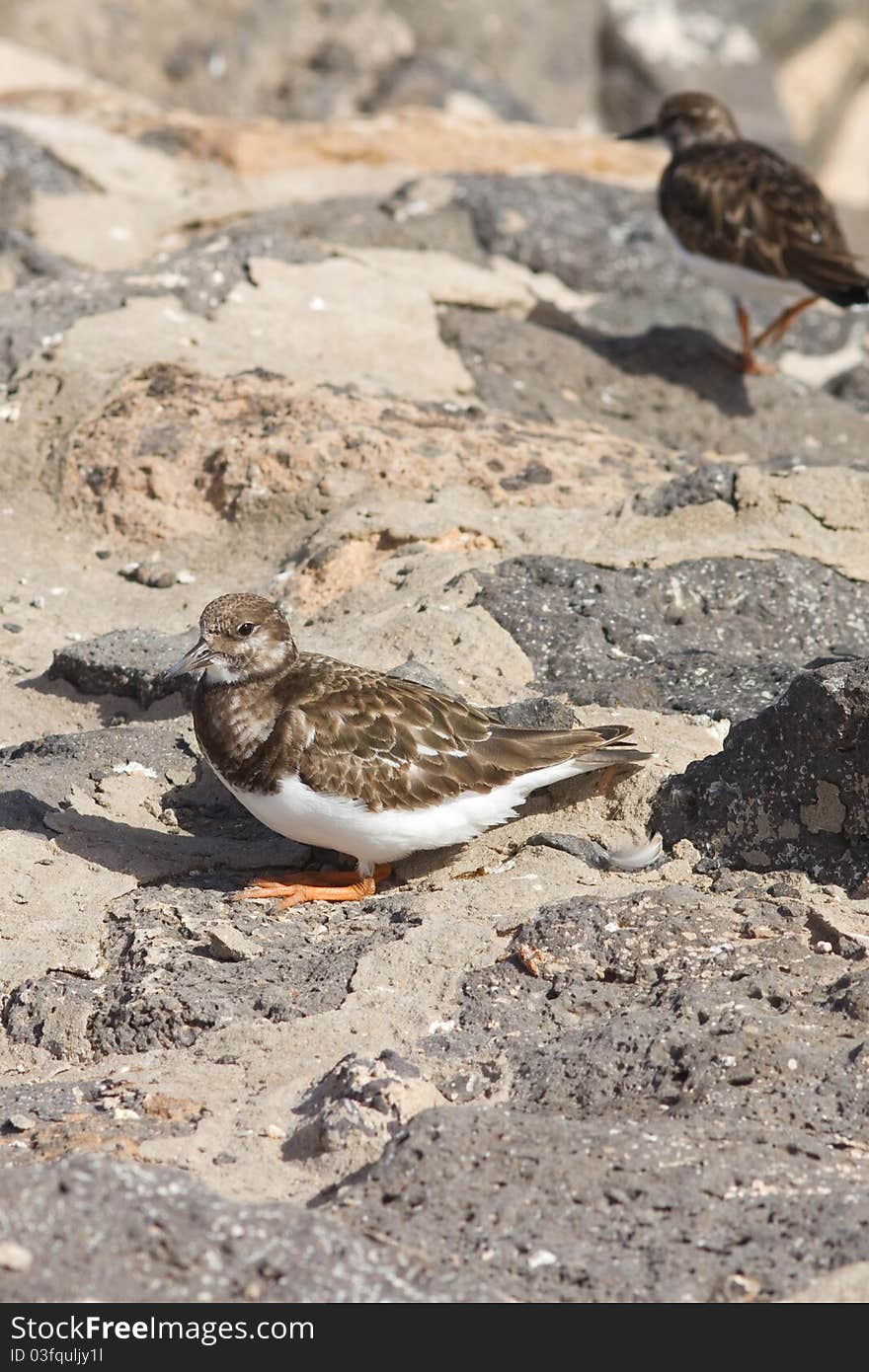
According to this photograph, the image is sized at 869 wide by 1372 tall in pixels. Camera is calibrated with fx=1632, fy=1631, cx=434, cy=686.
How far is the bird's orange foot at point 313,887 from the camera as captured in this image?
507 centimetres

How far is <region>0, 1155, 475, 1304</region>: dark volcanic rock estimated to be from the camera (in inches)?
114

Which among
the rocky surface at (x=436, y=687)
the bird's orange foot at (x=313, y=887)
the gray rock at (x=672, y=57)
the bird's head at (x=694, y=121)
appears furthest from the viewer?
the gray rock at (x=672, y=57)

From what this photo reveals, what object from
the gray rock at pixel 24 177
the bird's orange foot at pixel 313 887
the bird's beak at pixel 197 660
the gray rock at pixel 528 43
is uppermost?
the bird's beak at pixel 197 660

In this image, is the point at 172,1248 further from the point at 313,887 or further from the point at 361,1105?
the point at 313,887

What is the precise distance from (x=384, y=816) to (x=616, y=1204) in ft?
6.09

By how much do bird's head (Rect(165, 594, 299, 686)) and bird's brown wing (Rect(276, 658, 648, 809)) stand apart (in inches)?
6.8

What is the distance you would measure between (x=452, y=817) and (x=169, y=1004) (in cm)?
112

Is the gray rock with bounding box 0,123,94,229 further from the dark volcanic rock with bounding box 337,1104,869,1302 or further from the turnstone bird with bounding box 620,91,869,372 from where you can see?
the dark volcanic rock with bounding box 337,1104,869,1302

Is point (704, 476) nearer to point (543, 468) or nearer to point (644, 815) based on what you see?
point (543, 468)

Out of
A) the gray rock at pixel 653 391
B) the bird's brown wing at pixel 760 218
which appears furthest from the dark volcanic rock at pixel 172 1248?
the bird's brown wing at pixel 760 218

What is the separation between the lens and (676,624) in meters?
6.35

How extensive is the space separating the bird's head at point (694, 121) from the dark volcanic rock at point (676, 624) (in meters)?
4.97

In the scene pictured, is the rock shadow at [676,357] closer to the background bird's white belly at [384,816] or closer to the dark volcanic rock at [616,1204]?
the background bird's white belly at [384,816]

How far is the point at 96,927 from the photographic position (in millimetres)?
4840
